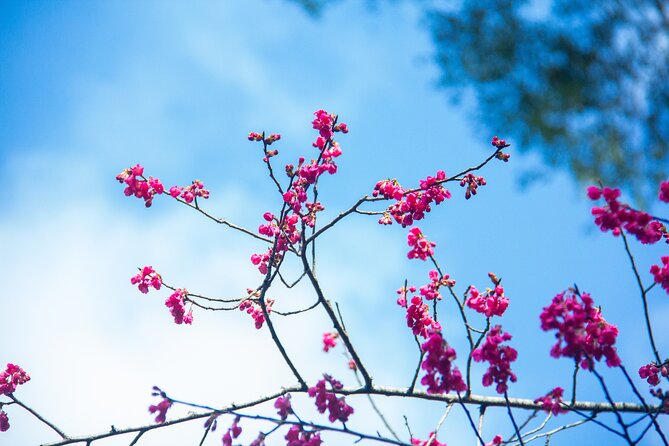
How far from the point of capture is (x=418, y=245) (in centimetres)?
284

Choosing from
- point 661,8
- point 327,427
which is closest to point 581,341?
point 327,427

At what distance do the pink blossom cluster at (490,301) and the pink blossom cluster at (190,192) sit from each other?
185 centimetres

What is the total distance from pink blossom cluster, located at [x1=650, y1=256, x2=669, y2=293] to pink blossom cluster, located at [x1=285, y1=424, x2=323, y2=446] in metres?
1.81

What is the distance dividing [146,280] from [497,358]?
7.52 feet

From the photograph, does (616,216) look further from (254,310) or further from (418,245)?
(254,310)

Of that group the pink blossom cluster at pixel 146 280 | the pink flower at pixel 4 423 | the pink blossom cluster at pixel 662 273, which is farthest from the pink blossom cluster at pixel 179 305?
the pink blossom cluster at pixel 662 273

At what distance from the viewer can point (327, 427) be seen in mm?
2326

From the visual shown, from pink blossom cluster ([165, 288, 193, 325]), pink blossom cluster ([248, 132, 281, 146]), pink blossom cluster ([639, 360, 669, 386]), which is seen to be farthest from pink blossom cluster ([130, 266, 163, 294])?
pink blossom cluster ([639, 360, 669, 386])

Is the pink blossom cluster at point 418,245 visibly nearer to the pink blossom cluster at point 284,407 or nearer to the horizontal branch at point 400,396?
the horizontal branch at point 400,396

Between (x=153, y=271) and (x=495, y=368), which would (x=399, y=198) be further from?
A: (x=153, y=271)

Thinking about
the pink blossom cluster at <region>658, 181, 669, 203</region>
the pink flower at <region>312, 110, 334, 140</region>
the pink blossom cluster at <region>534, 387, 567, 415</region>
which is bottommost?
the pink blossom cluster at <region>534, 387, 567, 415</region>

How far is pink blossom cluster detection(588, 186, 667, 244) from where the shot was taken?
226 cm

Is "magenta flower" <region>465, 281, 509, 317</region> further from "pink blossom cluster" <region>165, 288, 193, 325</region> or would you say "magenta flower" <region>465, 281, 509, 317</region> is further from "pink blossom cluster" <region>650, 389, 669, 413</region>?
"pink blossom cluster" <region>165, 288, 193, 325</region>

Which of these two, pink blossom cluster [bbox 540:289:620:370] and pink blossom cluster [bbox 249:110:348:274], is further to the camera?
pink blossom cluster [bbox 249:110:348:274]
